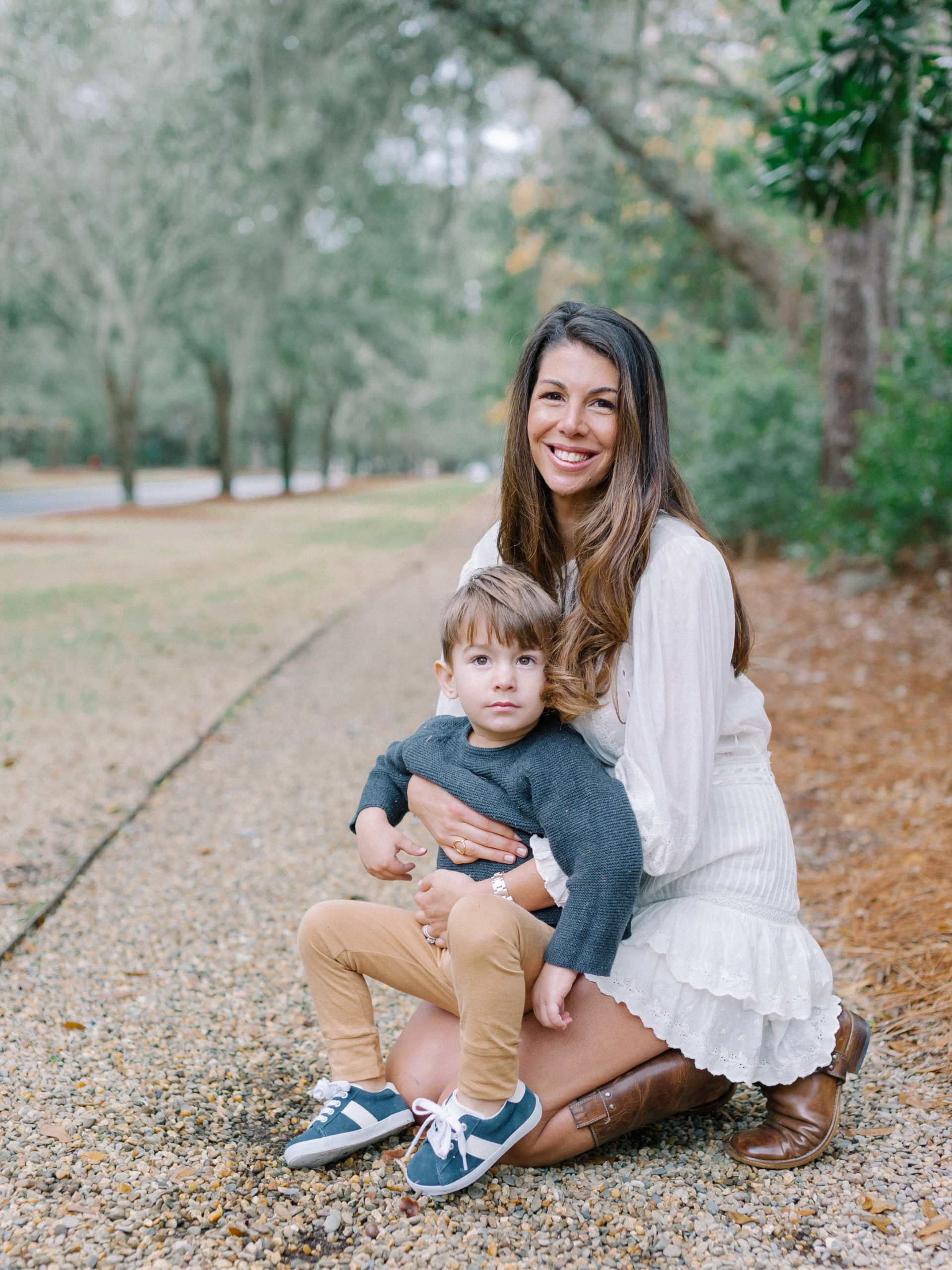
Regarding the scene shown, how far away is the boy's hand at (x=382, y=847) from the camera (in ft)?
6.67

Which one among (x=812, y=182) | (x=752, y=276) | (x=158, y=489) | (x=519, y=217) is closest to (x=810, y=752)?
(x=812, y=182)

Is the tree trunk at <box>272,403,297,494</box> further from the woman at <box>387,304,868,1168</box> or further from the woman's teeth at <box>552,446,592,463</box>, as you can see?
the woman at <box>387,304,868,1168</box>

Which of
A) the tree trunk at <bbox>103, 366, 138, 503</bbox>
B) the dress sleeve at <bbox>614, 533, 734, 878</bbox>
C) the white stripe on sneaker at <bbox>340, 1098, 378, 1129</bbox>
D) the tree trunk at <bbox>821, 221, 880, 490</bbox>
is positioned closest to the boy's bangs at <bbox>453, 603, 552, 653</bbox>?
the dress sleeve at <bbox>614, 533, 734, 878</bbox>

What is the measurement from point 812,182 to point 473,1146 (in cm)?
358

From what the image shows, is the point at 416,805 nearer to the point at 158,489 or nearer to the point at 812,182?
the point at 812,182

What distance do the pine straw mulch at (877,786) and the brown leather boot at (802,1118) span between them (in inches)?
18.7

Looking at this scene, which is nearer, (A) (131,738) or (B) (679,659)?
(B) (679,659)

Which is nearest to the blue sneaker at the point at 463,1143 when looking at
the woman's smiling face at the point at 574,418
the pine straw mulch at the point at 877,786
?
the pine straw mulch at the point at 877,786

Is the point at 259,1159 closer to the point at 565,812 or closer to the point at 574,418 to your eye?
the point at 565,812

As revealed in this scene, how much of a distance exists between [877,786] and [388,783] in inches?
97.3

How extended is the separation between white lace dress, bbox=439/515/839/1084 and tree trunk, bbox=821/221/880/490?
648cm

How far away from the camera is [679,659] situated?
5.90 feet

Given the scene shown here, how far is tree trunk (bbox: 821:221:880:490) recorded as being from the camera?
786 centimetres

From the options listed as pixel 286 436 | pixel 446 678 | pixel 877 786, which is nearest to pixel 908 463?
pixel 877 786
